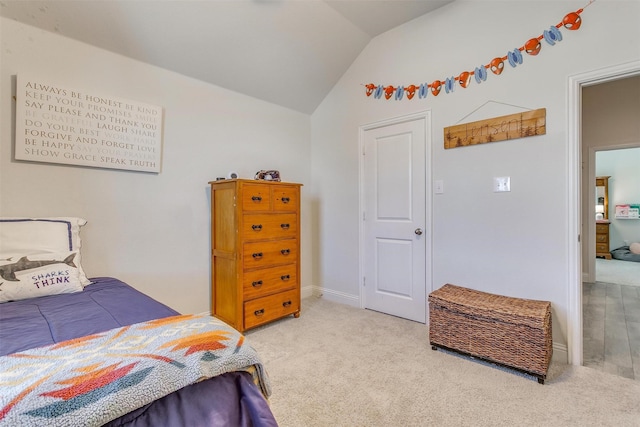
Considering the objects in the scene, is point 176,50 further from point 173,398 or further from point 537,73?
point 537,73

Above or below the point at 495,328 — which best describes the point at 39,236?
above

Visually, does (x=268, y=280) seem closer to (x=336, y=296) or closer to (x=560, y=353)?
(x=336, y=296)

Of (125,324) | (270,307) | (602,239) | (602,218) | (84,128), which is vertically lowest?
(270,307)

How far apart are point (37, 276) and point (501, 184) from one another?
9.71 ft

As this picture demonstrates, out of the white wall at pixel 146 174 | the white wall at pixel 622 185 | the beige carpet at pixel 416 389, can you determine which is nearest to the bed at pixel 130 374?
the beige carpet at pixel 416 389

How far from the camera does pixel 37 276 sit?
1511 mm

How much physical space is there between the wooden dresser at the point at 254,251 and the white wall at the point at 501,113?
128 centimetres

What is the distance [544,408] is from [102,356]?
1991 mm

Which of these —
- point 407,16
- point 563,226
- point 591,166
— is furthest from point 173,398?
point 591,166

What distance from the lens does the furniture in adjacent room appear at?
6.24 meters

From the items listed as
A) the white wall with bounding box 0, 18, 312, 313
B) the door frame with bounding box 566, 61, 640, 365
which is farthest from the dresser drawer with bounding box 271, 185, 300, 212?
the door frame with bounding box 566, 61, 640, 365

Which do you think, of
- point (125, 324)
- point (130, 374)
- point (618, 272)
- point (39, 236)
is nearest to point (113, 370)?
point (130, 374)

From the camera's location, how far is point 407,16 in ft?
8.86

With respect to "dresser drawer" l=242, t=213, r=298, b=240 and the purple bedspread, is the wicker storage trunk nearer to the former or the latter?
"dresser drawer" l=242, t=213, r=298, b=240
